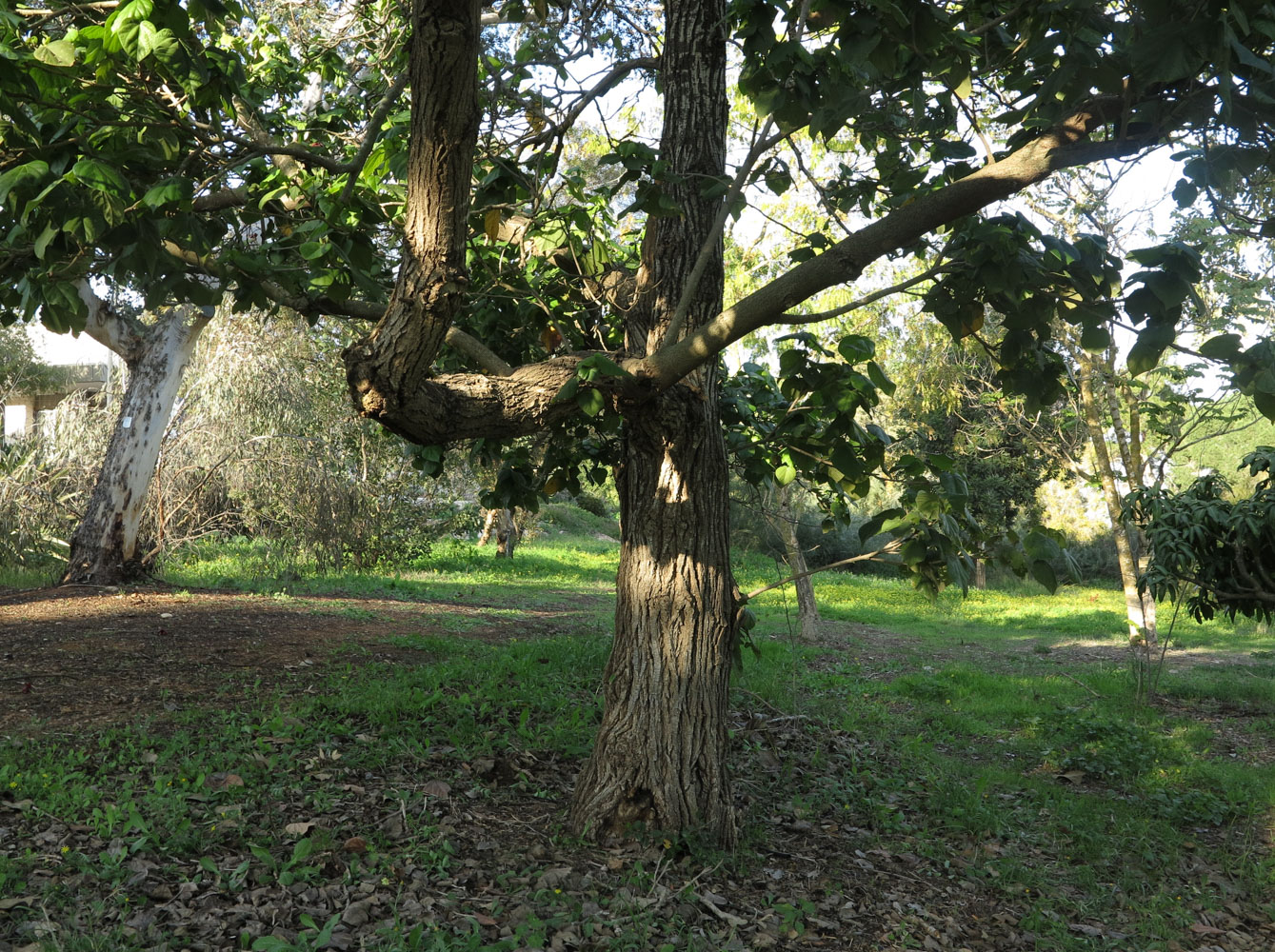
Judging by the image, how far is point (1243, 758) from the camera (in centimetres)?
655

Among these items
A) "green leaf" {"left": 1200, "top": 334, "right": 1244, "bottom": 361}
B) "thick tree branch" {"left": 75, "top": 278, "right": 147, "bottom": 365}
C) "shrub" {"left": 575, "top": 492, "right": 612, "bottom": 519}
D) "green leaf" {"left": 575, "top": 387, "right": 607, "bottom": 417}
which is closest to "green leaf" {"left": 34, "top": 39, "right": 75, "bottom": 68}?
"green leaf" {"left": 575, "top": 387, "right": 607, "bottom": 417}

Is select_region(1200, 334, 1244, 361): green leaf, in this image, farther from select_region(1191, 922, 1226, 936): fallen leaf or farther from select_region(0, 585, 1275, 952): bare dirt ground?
select_region(1191, 922, 1226, 936): fallen leaf

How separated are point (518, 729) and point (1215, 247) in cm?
942

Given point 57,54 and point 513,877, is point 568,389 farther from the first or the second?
point 513,877

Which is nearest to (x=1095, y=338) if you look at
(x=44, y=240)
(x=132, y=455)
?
(x=44, y=240)

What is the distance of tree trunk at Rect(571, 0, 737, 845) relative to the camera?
3834 millimetres

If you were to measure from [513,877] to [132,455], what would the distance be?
26.2ft

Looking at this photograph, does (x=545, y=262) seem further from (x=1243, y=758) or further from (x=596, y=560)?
A: (x=596, y=560)

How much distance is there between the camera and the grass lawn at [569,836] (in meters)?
3.08

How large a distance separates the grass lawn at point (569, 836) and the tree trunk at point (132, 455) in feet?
8.86

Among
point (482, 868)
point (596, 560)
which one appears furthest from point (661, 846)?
point (596, 560)

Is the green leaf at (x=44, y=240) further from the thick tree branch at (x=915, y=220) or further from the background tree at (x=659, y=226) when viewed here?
the thick tree branch at (x=915, y=220)

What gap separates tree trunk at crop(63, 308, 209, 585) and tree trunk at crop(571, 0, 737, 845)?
710 cm

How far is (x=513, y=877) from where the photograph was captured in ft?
11.3
